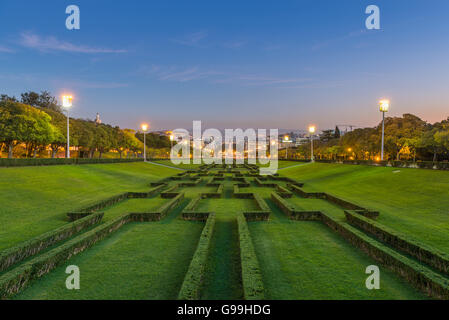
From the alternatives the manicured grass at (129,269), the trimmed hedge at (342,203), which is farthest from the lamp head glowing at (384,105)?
the manicured grass at (129,269)

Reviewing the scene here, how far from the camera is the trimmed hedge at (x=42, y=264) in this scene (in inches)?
174

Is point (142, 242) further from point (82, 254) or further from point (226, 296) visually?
point (226, 296)

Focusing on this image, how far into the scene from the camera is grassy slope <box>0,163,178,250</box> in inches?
333

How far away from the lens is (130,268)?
5.53 meters

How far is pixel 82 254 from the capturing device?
251 inches

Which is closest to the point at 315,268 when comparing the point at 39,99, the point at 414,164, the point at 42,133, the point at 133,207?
the point at 133,207

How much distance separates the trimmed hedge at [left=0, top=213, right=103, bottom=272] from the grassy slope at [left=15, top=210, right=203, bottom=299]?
3.88 ft

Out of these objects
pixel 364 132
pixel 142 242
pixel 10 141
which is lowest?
pixel 142 242

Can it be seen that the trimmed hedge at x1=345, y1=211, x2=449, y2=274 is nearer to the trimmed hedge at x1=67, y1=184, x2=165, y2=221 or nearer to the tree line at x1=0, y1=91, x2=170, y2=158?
the trimmed hedge at x1=67, y1=184, x2=165, y2=221

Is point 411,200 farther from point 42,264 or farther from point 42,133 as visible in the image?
point 42,133
